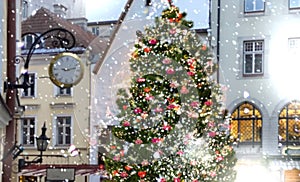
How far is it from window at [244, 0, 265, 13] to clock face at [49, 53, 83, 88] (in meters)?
10.0

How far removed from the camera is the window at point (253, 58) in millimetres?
16297

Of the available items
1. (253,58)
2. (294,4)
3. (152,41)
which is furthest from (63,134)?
(152,41)

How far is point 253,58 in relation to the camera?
16.3 meters

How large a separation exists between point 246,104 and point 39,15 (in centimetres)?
682

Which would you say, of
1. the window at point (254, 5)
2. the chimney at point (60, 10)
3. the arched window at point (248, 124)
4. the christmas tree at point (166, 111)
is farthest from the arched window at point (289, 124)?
the christmas tree at point (166, 111)

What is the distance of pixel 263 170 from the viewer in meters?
16.0

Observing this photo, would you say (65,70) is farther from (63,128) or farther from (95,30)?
Answer: (95,30)

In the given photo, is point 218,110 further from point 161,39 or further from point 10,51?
point 10,51

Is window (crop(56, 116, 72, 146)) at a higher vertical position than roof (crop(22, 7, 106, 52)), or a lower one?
lower

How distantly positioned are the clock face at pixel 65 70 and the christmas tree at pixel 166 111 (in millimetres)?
593

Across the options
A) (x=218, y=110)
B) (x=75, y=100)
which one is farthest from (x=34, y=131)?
(x=218, y=110)

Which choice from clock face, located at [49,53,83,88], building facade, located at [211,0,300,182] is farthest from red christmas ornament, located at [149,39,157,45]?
building facade, located at [211,0,300,182]

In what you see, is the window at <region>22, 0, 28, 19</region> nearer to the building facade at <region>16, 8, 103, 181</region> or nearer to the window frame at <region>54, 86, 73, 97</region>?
the building facade at <region>16, 8, 103, 181</region>

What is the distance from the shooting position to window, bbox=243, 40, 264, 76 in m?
16.3
